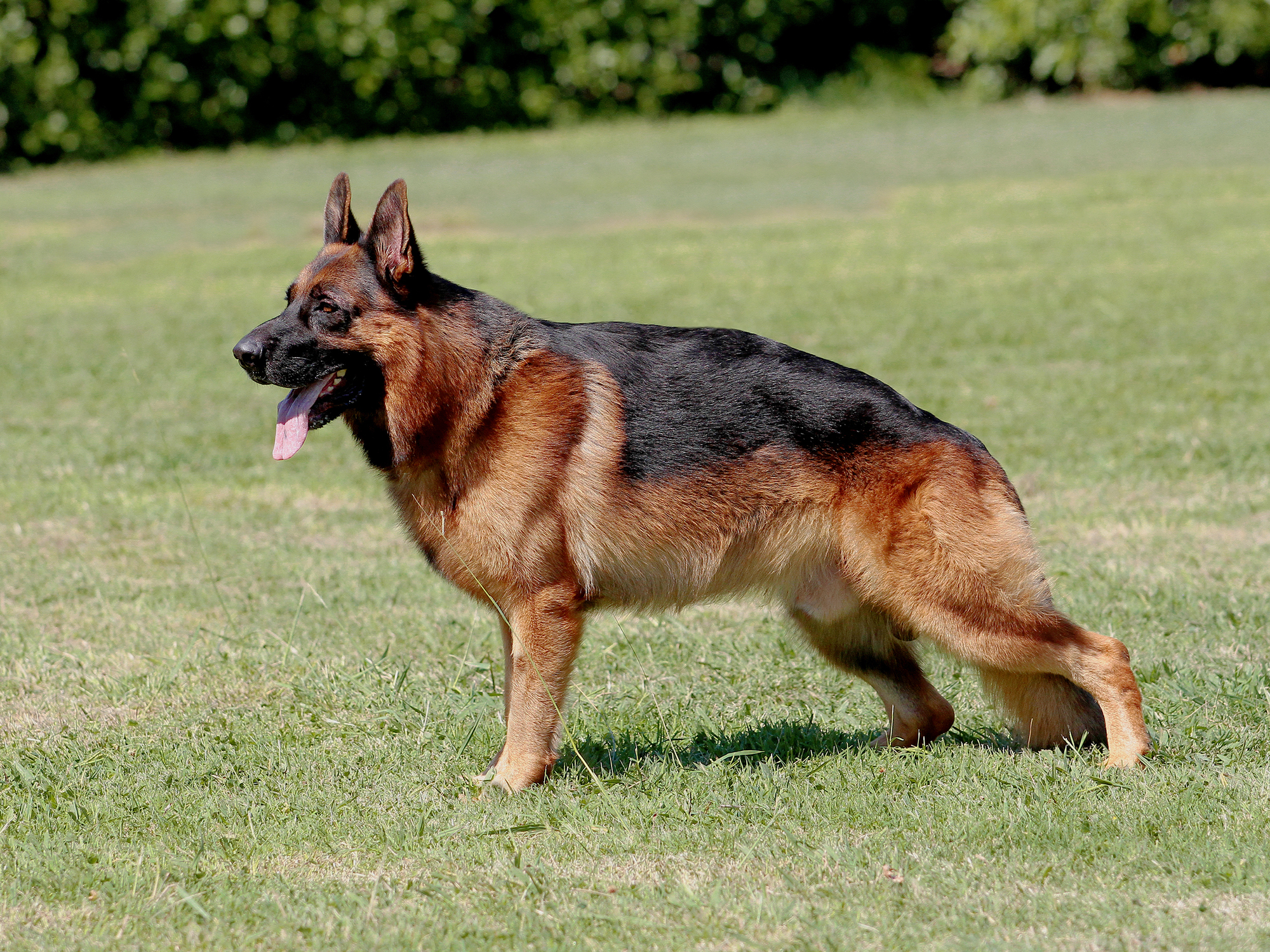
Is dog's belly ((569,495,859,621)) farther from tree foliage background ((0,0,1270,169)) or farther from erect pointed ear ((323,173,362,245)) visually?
tree foliage background ((0,0,1270,169))

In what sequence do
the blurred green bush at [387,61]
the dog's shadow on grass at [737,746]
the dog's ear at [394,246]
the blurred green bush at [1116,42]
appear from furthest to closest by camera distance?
the blurred green bush at [1116,42], the blurred green bush at [387,61], the dog's shadow on grass at [737,746], the dog's ear at [394,246]

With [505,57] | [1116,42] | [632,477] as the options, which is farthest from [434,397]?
[1116,42]

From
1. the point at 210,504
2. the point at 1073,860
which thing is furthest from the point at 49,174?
the point at 1073,860

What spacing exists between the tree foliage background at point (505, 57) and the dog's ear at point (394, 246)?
57.3 feet

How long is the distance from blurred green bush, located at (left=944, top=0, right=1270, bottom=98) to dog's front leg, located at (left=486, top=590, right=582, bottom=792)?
21209mm

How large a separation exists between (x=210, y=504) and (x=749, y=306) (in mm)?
5895

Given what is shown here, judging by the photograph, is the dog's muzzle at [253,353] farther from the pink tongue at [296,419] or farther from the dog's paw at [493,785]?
the dog's paw at [493,785]

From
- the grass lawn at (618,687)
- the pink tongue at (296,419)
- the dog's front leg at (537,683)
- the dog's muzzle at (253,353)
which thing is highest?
the dog's muzzle at (253,353)

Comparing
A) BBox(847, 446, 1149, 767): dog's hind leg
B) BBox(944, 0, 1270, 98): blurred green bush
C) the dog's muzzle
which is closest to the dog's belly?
BBox(847, 446, 1149, 767): dog's hind leg

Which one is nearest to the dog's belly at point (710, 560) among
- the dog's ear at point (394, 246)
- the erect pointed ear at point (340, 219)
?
the dog's ear at point (394, 246)

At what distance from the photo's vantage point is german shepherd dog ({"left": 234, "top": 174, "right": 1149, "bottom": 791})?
4.23 m

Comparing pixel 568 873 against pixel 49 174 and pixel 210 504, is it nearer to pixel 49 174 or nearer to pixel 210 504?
pixel 210 504

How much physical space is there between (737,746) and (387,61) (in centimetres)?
1925

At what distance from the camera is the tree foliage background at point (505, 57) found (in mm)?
20594
